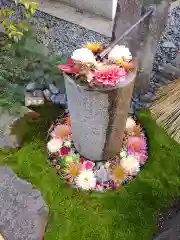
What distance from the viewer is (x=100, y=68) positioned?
249cm

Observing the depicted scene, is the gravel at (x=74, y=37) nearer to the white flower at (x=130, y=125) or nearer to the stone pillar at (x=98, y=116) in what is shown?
the white flower at (x=130, y=125)

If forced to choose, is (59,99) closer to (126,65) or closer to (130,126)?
(130,126)

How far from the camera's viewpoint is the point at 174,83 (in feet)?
11.4

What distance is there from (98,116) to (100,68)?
376 millimetres

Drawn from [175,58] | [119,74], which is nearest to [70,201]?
[119,74]

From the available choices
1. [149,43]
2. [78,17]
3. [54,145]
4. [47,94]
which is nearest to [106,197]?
[54,145]

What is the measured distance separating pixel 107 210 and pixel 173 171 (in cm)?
63

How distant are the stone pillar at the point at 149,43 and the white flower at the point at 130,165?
0.78m

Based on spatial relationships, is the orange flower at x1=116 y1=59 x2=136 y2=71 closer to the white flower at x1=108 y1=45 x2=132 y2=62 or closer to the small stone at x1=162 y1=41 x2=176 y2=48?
the white flower at x1=108 y1=45 x2=132 y2=62

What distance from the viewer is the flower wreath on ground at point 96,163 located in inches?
119

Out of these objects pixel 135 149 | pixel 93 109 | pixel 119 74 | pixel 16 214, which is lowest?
pixel 16 214

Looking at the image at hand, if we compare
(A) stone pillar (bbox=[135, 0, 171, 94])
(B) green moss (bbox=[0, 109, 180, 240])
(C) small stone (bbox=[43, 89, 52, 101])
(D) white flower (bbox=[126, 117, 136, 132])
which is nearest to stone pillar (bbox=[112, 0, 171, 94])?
(A) stone pillar (bbox=[135, 0, 171, 94])

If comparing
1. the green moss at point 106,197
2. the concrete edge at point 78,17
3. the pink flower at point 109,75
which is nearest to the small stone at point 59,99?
the green moss at point 106,197

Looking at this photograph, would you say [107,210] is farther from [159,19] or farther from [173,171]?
[159,19]
